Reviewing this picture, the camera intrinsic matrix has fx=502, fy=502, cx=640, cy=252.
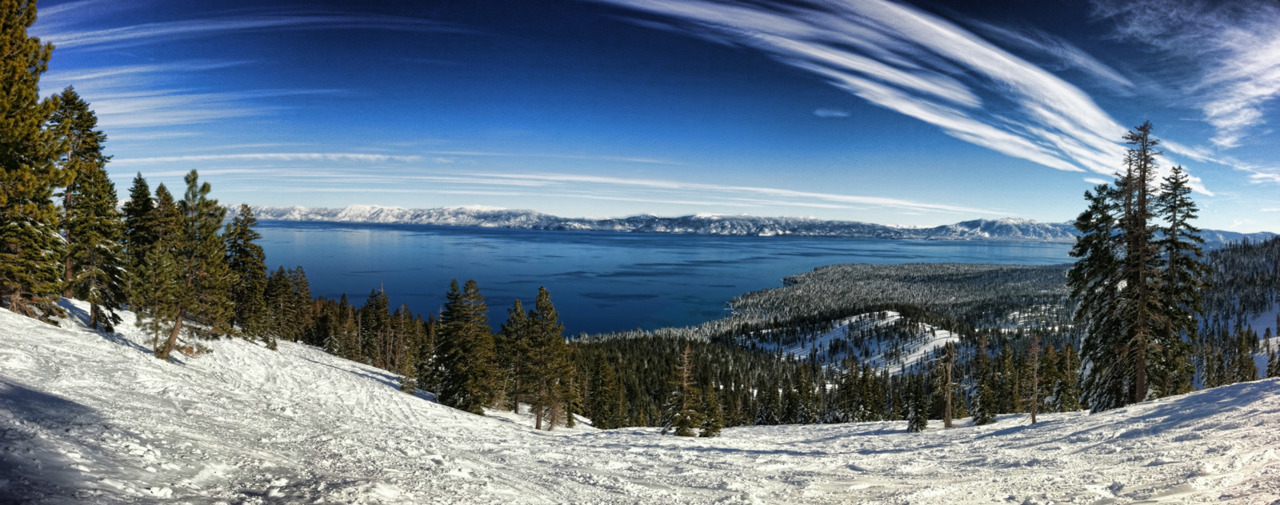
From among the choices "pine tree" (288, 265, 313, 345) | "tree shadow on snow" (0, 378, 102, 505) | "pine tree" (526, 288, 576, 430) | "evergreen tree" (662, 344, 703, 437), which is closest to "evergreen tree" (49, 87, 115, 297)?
"tree shadow on snow" (0, 378, 102, 505)

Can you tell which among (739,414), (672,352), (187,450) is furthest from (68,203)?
(672,352)

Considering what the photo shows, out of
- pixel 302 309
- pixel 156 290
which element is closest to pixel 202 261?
pixel 156 290

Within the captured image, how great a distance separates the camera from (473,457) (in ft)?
49.1

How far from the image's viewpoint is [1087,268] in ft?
80.0

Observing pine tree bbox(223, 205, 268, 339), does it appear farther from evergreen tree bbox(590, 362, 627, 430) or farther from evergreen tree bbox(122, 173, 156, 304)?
evergreen tree bbox(590, 362, 627, 430)

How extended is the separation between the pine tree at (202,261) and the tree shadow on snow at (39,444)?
15521mm

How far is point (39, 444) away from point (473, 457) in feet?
29.4

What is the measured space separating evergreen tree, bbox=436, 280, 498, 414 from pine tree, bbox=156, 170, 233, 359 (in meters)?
13.5

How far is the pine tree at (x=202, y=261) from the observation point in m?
24.5

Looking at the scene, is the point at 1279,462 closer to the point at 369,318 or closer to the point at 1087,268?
the point at 1087,268

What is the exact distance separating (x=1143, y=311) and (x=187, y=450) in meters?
32.3

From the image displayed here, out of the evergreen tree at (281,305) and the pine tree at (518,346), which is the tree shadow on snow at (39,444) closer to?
the pine tree at (518,346)

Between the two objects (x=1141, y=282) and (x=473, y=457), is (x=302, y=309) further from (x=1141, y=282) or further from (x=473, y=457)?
(x=1141, y=282)

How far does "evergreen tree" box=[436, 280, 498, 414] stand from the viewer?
3656cm
